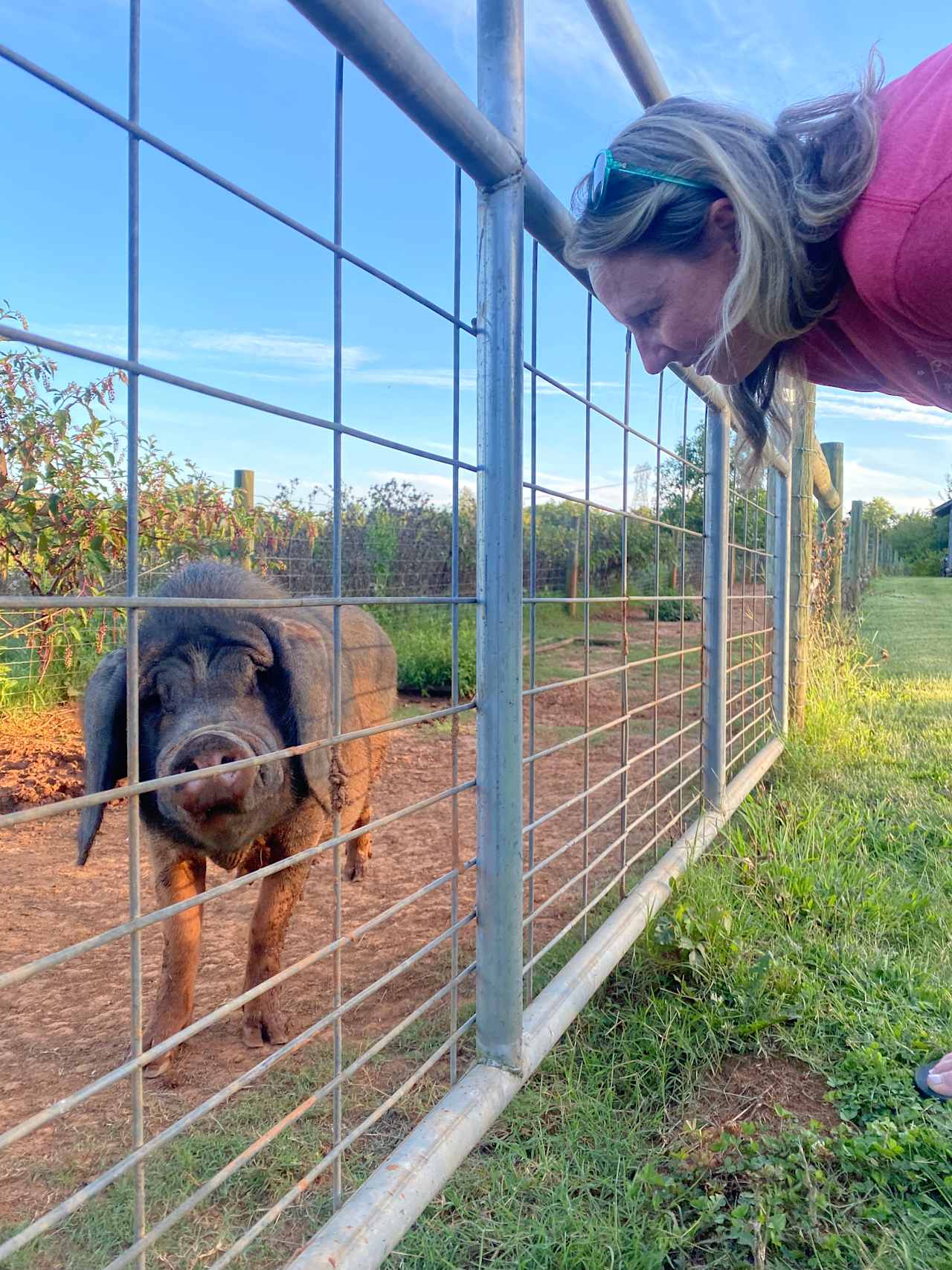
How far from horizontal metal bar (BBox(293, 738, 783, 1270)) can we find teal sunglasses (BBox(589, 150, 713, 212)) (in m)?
1.92

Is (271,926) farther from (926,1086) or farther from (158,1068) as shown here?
(926,1086)

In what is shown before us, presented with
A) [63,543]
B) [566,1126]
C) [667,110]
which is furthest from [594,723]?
[667,110]

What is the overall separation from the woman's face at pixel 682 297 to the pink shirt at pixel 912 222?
24cm

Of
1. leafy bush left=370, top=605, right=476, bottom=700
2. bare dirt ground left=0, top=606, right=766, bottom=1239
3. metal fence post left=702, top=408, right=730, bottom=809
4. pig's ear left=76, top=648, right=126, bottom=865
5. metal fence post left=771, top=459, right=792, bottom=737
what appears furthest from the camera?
leafy bush left=370, top=605, right=476, bottom=700

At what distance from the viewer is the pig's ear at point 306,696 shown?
2.74 metres

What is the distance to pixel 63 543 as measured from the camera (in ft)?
13.8

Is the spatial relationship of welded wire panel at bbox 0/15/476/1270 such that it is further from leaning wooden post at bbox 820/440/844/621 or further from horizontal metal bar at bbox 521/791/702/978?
leaning wooden post at bbox 820/440/844/621

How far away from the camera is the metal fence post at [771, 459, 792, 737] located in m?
6.15

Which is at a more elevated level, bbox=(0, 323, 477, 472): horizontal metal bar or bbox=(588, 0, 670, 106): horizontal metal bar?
bbox=(588, 0, 670, 106): horizontal metal bar

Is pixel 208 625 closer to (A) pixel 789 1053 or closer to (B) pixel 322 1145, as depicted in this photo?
(B) pixel 322 1145

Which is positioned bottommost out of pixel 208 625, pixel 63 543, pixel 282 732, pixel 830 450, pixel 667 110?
pixel 282 732

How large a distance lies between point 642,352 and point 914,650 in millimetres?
11458

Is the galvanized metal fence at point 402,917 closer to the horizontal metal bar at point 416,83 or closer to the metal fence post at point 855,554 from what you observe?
the horizontal metal bar at point 416,83

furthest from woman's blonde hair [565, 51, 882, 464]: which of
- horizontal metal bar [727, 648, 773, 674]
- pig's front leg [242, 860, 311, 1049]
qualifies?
horizontal metal bar [727, 648, 773, 674]
